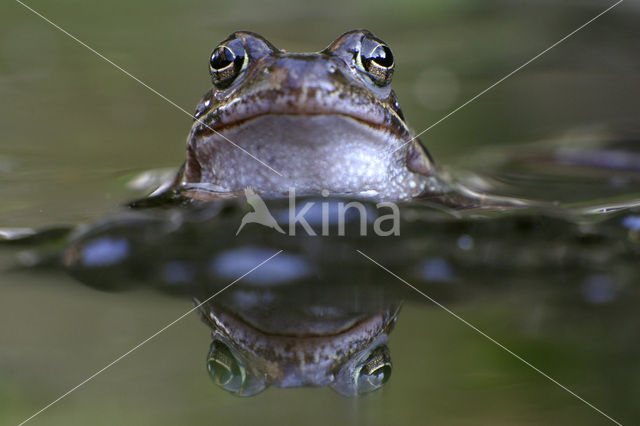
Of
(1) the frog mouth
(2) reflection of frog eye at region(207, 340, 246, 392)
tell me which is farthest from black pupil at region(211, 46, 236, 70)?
(2) reflection of frog eye at region(207, 340, 246, 392)

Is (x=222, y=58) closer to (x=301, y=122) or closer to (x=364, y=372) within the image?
(x=301, y=122)

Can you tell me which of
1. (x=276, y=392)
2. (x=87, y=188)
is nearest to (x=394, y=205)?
(x=276, y=392)

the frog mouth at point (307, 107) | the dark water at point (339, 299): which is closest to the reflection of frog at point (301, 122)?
the frog mouth at point (307, 107)

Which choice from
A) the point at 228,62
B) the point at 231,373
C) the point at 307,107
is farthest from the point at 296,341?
the point at 228,62

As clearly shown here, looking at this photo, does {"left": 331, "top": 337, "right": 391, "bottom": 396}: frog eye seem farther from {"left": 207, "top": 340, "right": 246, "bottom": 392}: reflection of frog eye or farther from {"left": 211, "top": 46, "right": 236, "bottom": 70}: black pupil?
{"left": 211, "top": 46, "right": 236, "bottom": 70}: black pupil

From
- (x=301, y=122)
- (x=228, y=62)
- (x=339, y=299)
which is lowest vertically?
(x=339, y=299)

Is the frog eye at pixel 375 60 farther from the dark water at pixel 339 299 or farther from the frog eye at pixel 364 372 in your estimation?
the frog eye at pixel 364 372
